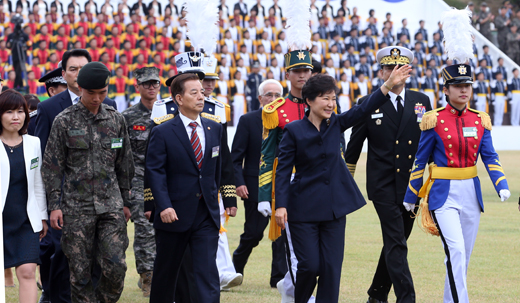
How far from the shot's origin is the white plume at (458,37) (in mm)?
6188

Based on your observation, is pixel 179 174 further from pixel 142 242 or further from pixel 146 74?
pixel 146 74

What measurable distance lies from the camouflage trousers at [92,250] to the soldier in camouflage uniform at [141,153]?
154 cm

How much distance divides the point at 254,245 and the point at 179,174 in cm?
240

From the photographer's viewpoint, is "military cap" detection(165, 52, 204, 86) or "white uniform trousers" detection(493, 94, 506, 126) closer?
"military cap" detection(165, 52, 204, 86)

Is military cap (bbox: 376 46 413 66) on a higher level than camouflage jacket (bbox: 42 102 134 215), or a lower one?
higher

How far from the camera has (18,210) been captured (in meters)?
5.29

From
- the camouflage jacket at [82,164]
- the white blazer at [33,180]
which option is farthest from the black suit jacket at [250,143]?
the white blazer at [33,180]

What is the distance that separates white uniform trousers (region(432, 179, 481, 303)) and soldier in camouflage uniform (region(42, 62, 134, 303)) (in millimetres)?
2413

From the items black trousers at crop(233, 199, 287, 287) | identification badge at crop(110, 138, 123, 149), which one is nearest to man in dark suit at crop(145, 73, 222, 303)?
identification badge at crop(110, 138, 123, 149)

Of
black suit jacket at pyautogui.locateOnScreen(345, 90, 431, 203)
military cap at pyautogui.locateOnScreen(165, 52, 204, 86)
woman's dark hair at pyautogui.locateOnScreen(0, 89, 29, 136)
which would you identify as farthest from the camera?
military cap at pyautogui.locateOnScreen(165, 52, 204, 86)

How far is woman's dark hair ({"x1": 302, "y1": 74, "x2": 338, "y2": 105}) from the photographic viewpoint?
535 cm

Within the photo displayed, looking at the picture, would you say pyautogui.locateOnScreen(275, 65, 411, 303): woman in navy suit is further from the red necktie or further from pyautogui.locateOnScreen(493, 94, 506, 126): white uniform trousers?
pyautogui.locateOnScreen(493, 94, 506, 126): white uniform trousers

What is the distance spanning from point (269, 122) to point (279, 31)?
23726 mm

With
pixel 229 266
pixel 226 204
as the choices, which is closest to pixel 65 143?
pixel 226 204
